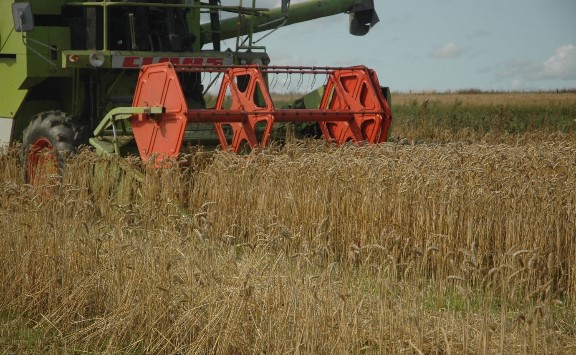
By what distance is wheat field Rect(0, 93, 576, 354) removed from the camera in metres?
4.37

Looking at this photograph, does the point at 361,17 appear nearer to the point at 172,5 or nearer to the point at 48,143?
the point at 172,5

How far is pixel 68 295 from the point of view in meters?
5.57

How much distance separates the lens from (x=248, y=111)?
8797 mm

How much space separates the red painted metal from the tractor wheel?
2.51 ft

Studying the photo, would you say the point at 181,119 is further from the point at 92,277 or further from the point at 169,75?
the point at 92,277

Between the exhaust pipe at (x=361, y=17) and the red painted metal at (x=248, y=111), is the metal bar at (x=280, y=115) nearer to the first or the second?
the red painted metal at (x=248, y=111)

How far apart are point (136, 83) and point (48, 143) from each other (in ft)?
3.73

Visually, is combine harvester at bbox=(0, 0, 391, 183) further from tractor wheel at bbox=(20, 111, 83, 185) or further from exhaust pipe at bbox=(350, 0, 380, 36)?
exhaust pipe at bbox=(350, 0, 380, 36)

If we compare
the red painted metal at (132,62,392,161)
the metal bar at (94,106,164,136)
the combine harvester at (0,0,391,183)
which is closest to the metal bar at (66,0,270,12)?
the combine harvester at (0,0,391,183)

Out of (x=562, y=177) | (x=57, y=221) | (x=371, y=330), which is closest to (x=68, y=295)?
(x=57, y=221)

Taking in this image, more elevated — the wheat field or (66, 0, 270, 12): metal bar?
(66, 0, 270, 12): metal bar

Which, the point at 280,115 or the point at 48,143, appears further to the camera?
the point at 48,143

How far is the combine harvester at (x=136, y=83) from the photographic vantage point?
29.2 ft

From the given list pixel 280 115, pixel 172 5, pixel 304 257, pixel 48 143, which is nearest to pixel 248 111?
pixel 280 115
